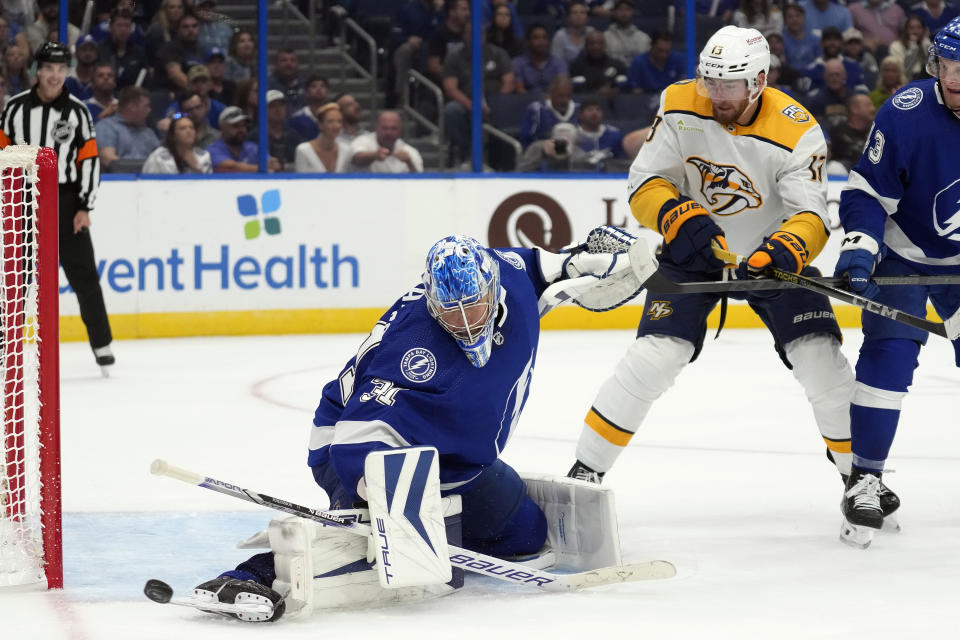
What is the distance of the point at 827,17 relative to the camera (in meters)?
7.79

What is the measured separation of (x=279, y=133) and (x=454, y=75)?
3.07ft

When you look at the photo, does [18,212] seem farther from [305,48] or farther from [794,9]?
[794,9]

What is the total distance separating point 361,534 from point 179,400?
8.87ft

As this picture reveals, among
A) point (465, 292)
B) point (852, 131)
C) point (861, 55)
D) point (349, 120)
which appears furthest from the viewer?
point (861, 55)

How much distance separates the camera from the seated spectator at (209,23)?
7.00m

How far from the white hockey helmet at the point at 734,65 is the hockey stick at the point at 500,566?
1039 millimetres

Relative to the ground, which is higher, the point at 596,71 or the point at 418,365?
the point at 596,71

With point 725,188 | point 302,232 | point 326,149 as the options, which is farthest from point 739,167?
point 326,149

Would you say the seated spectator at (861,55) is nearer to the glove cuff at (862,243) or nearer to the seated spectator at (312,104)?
the seated spectator at (312,104)

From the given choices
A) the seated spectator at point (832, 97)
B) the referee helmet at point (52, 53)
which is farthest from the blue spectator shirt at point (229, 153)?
the seated spectator at point (832, 97)

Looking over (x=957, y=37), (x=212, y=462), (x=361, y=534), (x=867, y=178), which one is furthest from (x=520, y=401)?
(x=212, y=462)

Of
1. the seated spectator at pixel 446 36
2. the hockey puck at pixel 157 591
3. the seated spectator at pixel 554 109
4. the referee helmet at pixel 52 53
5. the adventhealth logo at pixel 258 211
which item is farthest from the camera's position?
the seated spectator at pixel 554 109

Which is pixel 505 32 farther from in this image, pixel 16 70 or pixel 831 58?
pixel 16 70

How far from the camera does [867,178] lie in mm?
3127
